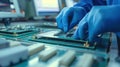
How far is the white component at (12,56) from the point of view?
419mm

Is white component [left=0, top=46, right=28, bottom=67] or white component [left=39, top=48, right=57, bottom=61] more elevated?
white component [left=0, top=46, right=28, bottom=67]

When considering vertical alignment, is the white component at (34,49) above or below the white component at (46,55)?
above

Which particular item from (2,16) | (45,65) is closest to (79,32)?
(45,65)

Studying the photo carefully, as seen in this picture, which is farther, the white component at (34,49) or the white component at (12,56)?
the white component at (34,49)

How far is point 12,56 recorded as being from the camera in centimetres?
44

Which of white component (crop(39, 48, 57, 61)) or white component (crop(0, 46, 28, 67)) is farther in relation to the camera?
white component (crop(39, 48, 57, 61))

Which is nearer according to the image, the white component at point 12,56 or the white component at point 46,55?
the white component at point 12,56

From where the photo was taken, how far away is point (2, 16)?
1.59 metres

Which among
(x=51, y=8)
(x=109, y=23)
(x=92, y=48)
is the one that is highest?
(x=51, y=8)

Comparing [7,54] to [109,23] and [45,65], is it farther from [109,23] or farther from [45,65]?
[109,23]

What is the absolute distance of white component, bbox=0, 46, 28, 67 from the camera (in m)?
0.42

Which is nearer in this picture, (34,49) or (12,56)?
(12,56)

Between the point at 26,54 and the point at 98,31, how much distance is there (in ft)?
0.95

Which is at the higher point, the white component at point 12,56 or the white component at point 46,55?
the white component at point 12,56
